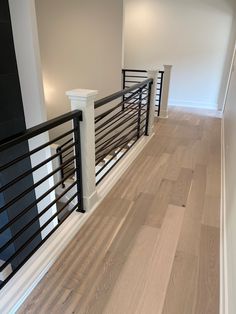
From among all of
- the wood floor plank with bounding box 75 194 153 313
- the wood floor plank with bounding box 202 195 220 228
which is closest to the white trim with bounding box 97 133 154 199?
the wood floor plank with bounding box 75 194 153 313

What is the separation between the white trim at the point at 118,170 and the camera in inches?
90.1

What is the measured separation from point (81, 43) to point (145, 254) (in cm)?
460

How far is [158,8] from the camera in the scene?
5.53 metres

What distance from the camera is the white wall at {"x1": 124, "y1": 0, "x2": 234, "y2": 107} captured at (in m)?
5.24

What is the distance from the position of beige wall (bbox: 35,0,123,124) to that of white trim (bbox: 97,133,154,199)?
7.90 feet

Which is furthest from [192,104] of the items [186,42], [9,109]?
[9,109]

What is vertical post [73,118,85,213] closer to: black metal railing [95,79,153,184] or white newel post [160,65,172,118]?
black metal railing [95,79,153,184]

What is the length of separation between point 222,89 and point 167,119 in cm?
184

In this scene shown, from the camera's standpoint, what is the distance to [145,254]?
1637 mm

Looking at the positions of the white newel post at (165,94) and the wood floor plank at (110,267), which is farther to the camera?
the white newel post at (165,94)

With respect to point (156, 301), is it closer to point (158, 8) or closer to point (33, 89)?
point (33, 89)

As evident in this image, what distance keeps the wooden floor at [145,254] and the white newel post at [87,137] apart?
17 cm

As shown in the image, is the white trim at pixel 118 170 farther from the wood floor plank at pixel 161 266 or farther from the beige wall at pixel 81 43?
the beige wall at pixel 81 43

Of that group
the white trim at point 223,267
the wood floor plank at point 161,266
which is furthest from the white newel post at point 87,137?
the white trim at point 223,267
